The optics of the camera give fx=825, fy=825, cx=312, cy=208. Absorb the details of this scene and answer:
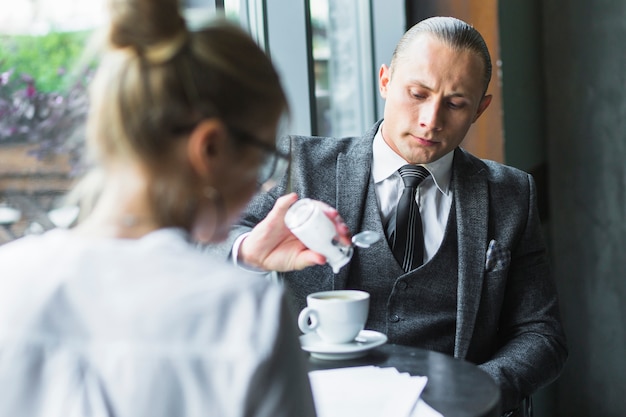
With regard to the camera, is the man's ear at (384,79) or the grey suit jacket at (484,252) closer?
the grey suit jacket at (484,252)

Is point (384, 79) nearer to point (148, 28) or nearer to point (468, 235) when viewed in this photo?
point (468, 235)

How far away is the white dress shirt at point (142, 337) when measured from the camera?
723 mm

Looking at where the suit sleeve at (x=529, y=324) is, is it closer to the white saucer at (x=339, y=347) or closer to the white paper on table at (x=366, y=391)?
the white saucer at (x=339, y=347)

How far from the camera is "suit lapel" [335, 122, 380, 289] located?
184 centimetres

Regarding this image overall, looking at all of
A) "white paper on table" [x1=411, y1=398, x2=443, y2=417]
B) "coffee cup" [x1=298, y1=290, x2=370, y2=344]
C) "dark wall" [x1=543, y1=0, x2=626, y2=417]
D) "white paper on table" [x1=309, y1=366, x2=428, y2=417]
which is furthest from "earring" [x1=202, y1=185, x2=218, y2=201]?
"dark wall" [x1=543, y1=0, x2=626, y2=417]

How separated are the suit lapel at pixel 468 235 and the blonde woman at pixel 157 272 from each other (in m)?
1.01

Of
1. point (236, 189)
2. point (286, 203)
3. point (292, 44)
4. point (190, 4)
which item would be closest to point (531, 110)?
point (292, 44)

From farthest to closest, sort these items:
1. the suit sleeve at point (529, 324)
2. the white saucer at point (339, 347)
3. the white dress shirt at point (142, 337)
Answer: the suit sleeve at point (529, 324) < the white saucer at point (339, 347) < the white dress shirt at point (142, 337)

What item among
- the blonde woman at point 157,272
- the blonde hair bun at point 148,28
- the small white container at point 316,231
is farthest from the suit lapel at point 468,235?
the blonde hair bun at point 148,28

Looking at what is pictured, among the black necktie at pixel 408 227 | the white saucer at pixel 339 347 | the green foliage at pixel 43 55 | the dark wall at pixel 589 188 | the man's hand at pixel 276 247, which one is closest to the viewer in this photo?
the green foliage at pixel 43 55

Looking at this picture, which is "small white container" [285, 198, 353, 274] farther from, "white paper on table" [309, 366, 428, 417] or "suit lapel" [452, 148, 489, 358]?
"suit lapel" [452, 148, 489, 358]

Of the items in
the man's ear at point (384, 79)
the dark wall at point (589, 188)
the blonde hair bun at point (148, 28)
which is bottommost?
the dark wall at point (589, 188)

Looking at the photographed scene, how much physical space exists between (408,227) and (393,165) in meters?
0.15

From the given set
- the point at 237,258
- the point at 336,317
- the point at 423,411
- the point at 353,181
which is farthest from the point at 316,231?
the point at 353,181
